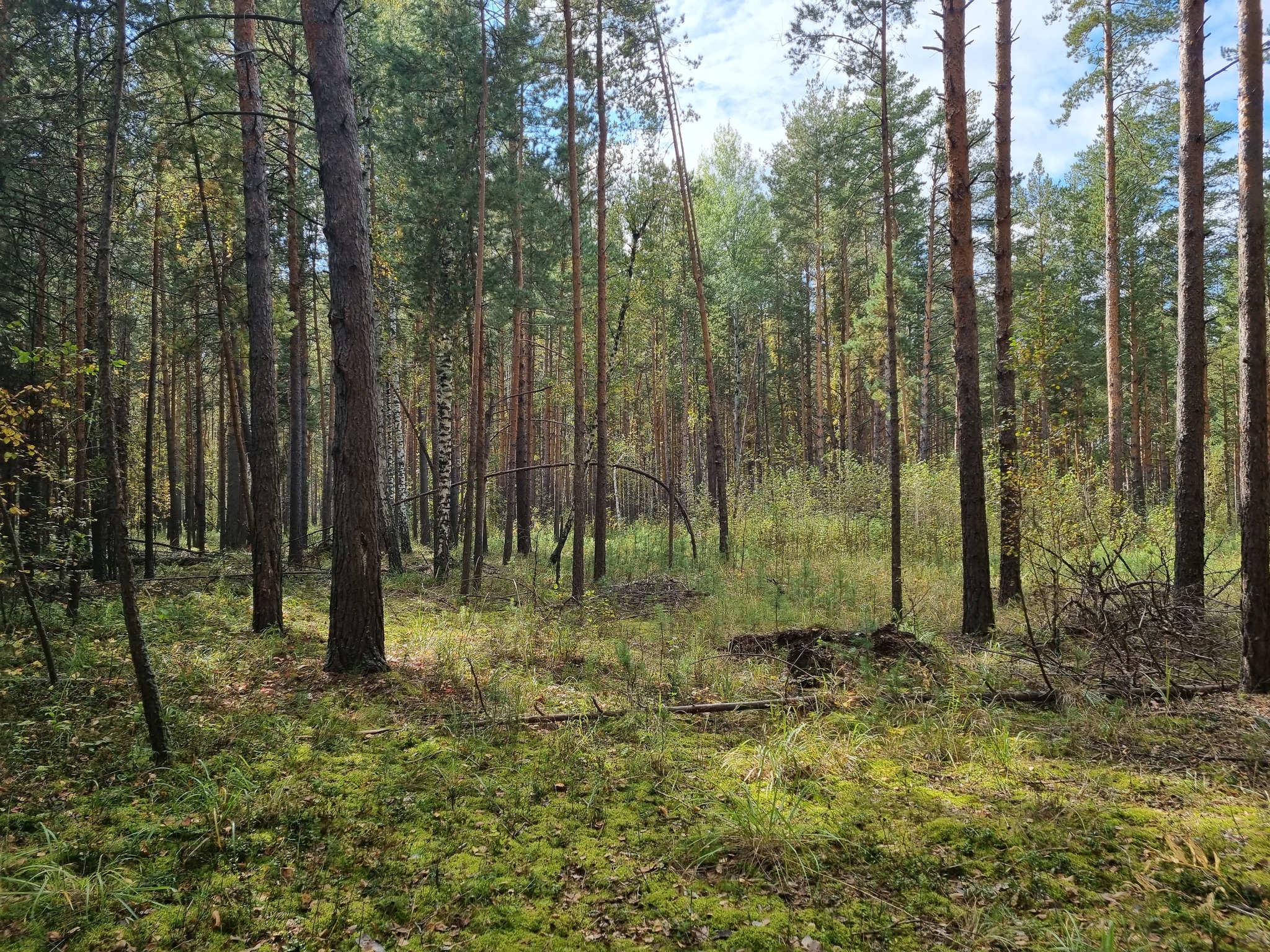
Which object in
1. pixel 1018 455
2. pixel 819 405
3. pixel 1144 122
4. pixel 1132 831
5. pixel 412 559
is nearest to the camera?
pixel 1132 831

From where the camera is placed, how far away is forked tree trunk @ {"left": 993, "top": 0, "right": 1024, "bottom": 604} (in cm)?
800

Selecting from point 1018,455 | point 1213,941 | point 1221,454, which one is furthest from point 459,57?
point 1221,454

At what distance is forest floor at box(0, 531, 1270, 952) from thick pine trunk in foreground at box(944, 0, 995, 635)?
1496 millimetres

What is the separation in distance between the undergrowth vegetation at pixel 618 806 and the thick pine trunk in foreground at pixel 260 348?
672 mm

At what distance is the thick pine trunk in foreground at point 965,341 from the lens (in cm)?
700

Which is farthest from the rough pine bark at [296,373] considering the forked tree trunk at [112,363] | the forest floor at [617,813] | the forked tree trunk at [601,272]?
the forked tree trunk at [112,363]

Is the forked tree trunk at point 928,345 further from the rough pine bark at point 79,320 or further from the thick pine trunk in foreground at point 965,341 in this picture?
the rough pine bark at point 79,320

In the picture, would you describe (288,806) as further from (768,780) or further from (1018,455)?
(1018,455)

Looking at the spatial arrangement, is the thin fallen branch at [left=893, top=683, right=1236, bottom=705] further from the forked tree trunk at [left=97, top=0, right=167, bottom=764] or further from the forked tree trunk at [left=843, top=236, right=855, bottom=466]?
the forked tree trunk at [left=843, top=236, right=855, bottom=466]

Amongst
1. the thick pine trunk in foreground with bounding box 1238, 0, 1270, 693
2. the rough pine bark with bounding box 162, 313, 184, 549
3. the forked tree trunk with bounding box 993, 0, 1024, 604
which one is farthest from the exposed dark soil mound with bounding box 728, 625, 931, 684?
the rough pine bark with bounding box 162, 313, 184, 549

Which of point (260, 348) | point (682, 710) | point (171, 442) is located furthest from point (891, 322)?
point (171, 442)

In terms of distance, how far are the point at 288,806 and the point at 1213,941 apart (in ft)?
13.5

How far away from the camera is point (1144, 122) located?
14508mm

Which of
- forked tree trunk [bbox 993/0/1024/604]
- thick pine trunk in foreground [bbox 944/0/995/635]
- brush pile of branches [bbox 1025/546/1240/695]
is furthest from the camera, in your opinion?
forked tree trunk [bbox 993/0/1024/604]
